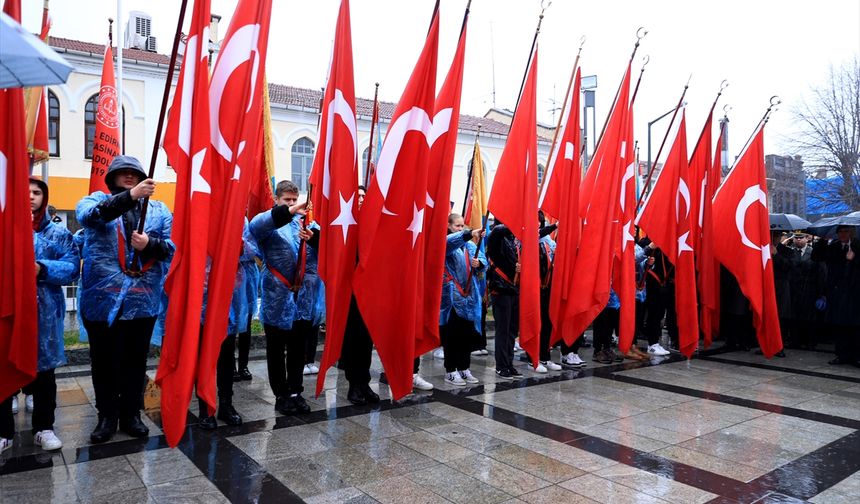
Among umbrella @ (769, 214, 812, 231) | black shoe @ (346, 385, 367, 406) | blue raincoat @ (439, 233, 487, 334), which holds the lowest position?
black shoe @ (346, 385, 367, 406)

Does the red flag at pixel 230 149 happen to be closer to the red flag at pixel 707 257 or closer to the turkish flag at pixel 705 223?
the turkish flag at pixel 705 223

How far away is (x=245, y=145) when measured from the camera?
429 centimetres

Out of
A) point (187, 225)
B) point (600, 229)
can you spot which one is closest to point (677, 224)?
point (600, 229)

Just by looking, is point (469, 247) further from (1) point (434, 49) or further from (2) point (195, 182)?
(2) point (195, 182)

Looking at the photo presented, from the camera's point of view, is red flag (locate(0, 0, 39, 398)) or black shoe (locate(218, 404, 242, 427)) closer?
red flag (locate(0, 0, 39, 398))

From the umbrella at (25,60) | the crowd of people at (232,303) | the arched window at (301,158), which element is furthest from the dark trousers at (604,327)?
the arched window at (301,158)

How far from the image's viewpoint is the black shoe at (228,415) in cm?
502

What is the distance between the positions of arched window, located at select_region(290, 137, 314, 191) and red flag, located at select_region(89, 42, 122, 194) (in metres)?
17.0

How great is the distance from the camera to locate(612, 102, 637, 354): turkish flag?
711 cm

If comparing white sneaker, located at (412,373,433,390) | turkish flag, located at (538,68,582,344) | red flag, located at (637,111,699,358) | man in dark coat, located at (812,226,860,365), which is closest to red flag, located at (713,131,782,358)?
red flag, located at (637,111,699,358)

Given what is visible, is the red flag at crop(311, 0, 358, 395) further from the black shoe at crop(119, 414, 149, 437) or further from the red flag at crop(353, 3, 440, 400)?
the black shoe at crop(119, 414, 149, 437)

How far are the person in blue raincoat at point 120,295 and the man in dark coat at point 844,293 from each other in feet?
28.7

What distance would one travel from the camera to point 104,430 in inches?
178

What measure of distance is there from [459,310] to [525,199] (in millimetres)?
1442
